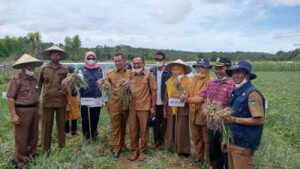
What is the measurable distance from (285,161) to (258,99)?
6.81 feet

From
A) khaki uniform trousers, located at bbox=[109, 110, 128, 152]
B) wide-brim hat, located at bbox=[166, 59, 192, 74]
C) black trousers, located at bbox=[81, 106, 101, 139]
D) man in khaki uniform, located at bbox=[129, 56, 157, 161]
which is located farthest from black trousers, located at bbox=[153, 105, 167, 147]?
black trousers, located at bbox=[81, 106, 101, 139]

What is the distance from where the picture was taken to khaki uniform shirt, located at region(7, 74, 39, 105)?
3984 millimetres

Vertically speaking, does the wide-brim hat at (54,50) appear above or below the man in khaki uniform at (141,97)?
above

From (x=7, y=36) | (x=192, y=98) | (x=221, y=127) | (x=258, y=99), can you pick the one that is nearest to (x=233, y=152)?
(x=221, y=127)

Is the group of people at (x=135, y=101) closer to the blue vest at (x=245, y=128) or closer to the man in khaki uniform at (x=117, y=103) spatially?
the man in khaki uniform at (x=117, y=103)

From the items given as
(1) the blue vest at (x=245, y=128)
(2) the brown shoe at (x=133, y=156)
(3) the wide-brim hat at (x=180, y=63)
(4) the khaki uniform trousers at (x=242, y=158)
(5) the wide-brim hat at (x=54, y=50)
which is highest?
(5) the wide-brim hat at (x=54, y=50)

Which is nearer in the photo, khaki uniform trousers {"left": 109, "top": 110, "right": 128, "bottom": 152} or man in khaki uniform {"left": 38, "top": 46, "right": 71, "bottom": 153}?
man in khaki uniform {"left": 38, "top": 46, "right": 71, "bottom": 153}

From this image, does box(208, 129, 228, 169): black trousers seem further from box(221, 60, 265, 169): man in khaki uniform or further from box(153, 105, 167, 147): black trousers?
box(153, 105, 167, 147): black trousers

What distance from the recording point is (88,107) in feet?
15.8

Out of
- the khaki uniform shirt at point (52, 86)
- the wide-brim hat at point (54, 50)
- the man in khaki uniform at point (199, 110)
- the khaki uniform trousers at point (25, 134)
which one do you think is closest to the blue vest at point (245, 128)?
the man in khaki uniform at point (199, 110)

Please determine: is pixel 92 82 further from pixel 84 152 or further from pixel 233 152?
pixel 233 152

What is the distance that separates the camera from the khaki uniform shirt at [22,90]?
3984 millimetres

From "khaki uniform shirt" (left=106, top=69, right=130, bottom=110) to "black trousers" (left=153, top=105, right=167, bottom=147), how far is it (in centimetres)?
83

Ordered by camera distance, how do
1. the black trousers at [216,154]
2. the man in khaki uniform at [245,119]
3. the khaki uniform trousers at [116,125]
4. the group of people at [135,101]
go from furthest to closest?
the khaki uniform trousers at [116,125] → the group of people at [135,101] → the black trousers at [216,154] → the man in khaki uniform at [245,119]
